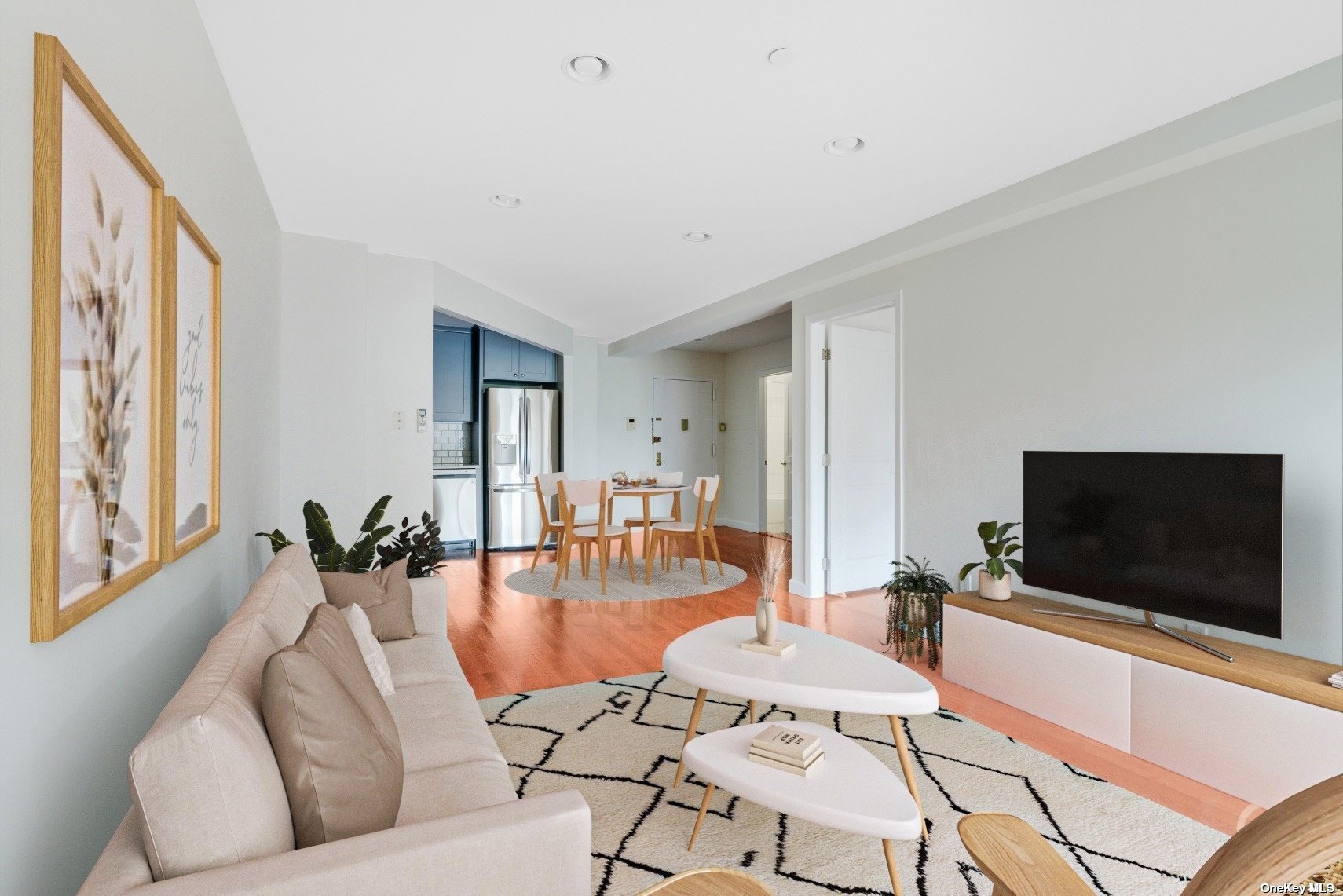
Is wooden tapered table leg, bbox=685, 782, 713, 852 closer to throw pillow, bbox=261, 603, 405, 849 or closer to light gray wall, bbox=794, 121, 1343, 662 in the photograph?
throw pillow, bbox=261, 603, 405, 849

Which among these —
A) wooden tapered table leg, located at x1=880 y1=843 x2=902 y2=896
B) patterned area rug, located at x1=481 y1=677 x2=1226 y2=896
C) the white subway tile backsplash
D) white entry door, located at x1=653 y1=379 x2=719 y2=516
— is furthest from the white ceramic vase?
white entry door, located at x1=653 y1=379 x2=719 y2=516

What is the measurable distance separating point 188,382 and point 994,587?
335 cm

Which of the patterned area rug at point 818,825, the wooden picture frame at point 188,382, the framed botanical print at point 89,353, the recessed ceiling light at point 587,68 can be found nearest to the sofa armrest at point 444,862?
the framed botanical print at point 89,353

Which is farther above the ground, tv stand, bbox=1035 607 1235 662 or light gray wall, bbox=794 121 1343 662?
light gray wall, bbox=794 121 1343 662

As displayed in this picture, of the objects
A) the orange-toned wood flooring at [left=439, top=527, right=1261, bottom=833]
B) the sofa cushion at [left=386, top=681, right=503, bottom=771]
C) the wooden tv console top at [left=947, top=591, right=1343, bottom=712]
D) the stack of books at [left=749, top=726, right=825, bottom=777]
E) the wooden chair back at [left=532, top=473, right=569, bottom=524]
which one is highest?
the wooden chair back at [left=532, top=473, right=569, bottom=524]

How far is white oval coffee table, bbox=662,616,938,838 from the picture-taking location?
1931 mm

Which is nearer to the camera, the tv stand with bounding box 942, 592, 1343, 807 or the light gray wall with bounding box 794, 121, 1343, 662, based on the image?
the tv stand with bounding box 942, 592, 1343, 807

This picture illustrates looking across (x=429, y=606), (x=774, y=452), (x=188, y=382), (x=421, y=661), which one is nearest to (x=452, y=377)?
(x=774, y=452)

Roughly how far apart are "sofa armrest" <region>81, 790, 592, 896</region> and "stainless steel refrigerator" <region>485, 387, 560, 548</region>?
6.16 meters

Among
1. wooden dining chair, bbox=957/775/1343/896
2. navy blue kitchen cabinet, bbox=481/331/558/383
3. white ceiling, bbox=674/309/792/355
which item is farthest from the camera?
white ceiling, bbox=674/309/792/355

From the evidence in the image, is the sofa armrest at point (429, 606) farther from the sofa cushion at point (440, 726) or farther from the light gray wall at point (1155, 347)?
→ the light gray wall at point (1155, 347)

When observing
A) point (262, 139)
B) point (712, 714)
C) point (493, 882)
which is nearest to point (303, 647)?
point (493, 882)

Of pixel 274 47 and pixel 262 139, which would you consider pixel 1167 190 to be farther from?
pixel 262 139

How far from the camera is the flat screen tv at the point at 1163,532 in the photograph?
7.64ft
